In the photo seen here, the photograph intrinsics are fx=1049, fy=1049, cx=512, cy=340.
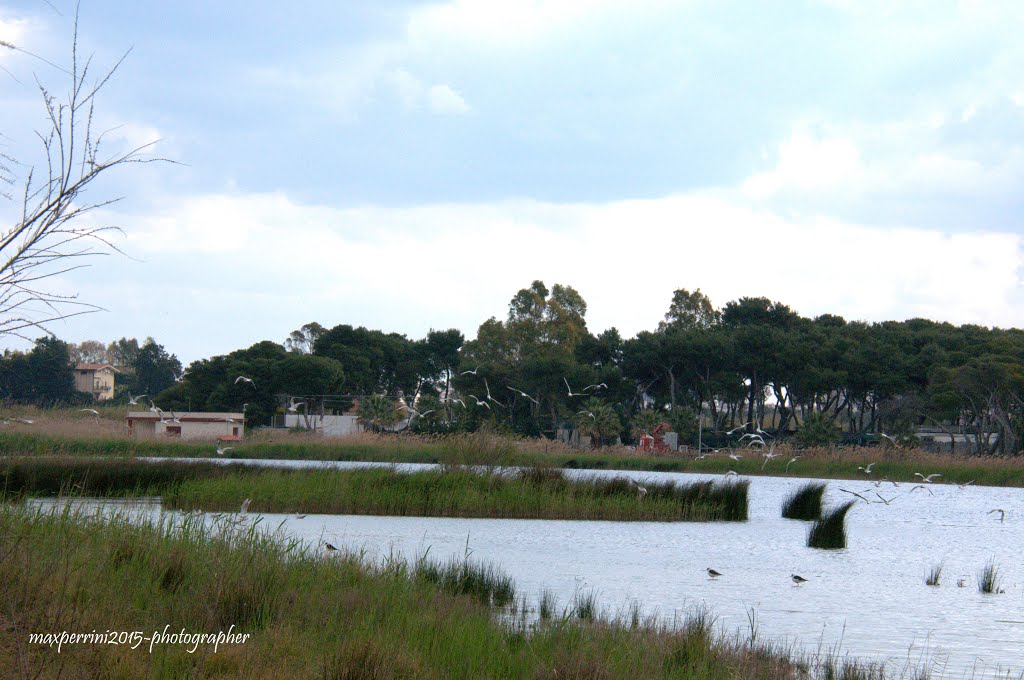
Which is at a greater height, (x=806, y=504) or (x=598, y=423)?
(x=598, y=423)

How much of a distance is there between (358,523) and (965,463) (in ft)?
108

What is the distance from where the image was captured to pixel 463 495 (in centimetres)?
2172

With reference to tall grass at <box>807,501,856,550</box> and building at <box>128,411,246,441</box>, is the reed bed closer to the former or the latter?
tall grass at <box>807,501,856,550</box>

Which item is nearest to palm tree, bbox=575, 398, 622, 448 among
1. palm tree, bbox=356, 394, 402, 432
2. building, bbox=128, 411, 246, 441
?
palm tree, bbox=356, 394, 402, 432

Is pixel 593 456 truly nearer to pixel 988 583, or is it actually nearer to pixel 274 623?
pixel 988 583

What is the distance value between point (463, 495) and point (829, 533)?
7.32 m

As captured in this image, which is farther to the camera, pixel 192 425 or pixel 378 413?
pixel 378 413

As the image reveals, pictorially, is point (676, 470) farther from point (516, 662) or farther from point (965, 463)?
point (516, 662)

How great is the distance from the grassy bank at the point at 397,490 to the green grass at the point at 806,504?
2.07 meters

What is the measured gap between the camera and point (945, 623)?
42.0ft

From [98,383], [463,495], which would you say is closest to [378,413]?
[463,495]

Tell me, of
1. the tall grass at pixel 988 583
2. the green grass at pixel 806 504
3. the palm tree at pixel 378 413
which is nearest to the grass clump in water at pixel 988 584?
the tall grass at pixel 988 583

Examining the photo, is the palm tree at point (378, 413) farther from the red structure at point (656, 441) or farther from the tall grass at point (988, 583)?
the tall grass at point (988, 583)

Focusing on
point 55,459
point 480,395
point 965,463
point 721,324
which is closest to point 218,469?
point 55,459
